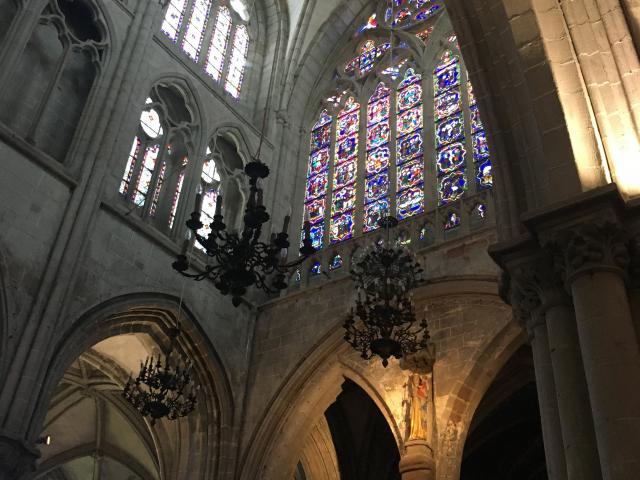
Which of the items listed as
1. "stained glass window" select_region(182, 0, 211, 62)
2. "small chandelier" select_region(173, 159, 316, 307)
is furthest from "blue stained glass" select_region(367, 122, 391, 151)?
"small chandelier" select_region(173, 159, 316, 307)

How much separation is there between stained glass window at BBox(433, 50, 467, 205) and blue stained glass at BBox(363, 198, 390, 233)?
3.39 feet

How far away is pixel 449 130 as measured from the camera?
45.1 feet

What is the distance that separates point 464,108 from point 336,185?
109 inches

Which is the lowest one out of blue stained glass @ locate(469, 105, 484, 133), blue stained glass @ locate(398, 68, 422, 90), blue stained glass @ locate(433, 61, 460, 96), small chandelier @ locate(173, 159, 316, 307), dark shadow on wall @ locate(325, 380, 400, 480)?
small chandelier @ locate(173, 159, 316, 307)

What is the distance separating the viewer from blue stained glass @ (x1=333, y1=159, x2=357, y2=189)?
14.8m

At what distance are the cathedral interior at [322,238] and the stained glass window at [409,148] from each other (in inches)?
2.4

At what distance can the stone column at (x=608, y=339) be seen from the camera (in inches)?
166

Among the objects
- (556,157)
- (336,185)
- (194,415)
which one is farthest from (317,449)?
(556,157)

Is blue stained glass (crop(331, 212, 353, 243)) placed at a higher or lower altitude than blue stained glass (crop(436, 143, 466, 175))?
lower

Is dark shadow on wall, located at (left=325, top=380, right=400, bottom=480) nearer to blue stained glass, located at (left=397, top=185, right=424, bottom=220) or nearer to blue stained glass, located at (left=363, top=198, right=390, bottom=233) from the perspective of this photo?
blue stained glass, located at (left=363, top=198, right=390, bottom=233)

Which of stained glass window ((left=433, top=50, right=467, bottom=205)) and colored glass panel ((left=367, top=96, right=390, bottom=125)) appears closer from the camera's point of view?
stained glass window ((left=433, top=50, right=467, bottom=205))

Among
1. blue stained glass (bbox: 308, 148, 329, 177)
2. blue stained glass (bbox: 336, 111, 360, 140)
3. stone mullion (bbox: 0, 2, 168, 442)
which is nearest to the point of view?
stone mullion (bbox: 0, 2, 168, 442)

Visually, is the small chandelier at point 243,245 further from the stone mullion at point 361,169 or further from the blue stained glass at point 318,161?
the blue stained glass at point 318,161

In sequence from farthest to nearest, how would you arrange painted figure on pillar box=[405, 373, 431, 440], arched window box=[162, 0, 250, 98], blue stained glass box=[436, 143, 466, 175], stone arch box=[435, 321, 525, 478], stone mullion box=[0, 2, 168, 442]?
1. arched window box=[162, 0, 250, 98]
2. blue stained glass box=[436, 143, 466, 175]
3. stone arch box=[435, 321, 525, 478]
4. painted figure on pillar box=[405, 373, 431, 440]
5. stone mullion box=[0, 2, 168, 442]
